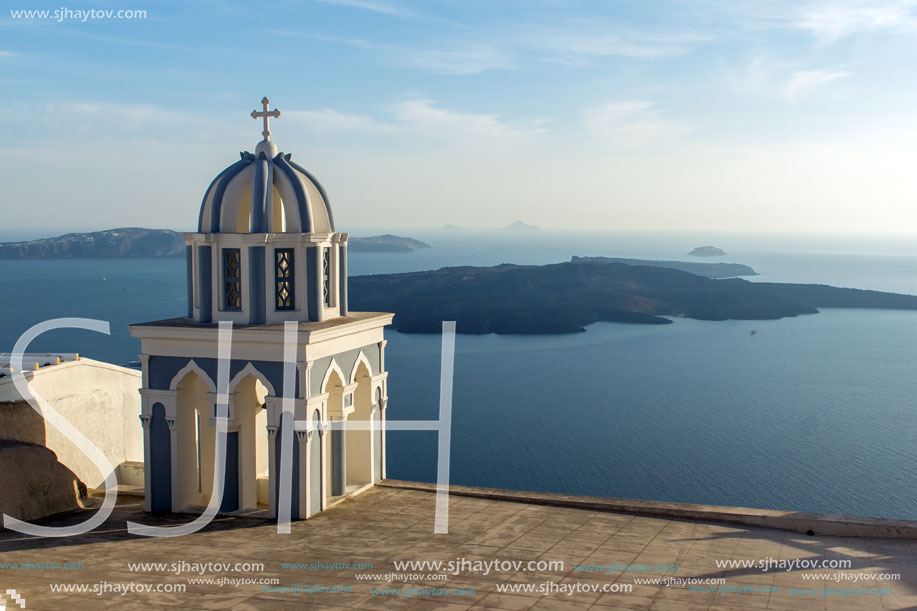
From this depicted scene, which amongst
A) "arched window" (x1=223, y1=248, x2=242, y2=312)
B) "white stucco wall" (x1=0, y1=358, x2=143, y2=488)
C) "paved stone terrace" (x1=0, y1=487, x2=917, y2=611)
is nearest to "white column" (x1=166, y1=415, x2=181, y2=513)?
"paved stone terrace" (x1=0, y1=487, x2=917, y2=611)

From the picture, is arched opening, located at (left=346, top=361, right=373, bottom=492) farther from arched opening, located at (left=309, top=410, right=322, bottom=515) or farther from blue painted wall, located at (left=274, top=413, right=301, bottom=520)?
blue painted wall, located at (left=274, top=413, right=301, bottom=520)

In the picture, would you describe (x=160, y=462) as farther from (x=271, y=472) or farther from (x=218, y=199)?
(x=218, y=199)

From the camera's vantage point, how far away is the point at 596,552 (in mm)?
9438

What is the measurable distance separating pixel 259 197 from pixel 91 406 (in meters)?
5.38

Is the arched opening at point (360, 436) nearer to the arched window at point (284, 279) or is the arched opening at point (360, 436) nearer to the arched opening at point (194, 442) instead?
the arched window at point (284, 279)

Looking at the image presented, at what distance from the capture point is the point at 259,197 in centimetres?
1162

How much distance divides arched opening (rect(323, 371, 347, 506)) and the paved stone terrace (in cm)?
40

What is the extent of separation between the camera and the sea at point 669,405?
149ft

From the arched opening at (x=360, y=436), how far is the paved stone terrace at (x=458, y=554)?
762 mm

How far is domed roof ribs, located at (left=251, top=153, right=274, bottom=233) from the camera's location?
11.6 metres

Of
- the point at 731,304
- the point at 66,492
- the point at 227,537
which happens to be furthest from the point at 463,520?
the point at 731,304

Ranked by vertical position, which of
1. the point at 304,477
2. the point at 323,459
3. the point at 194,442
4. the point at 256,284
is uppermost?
the point at 256,284

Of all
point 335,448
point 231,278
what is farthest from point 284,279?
point 335,448

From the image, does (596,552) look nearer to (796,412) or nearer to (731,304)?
(796,412)
